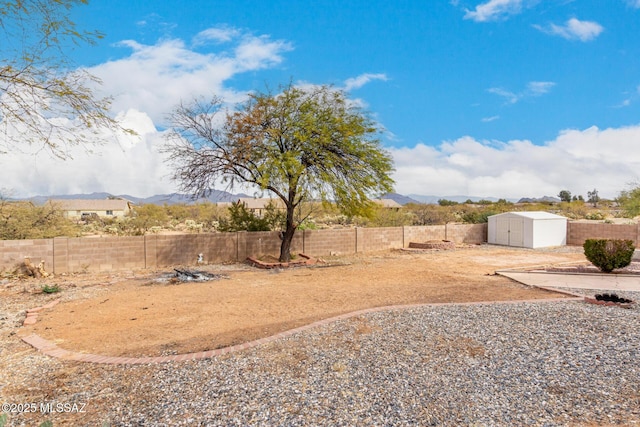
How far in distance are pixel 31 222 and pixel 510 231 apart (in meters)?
24.0

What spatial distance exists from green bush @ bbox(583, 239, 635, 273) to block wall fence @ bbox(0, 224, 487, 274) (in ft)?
33.3

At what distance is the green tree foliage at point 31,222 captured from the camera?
1426cm

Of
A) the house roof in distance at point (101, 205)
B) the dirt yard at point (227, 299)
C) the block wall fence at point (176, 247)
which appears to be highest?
the house roof in distance at point (101, 205)

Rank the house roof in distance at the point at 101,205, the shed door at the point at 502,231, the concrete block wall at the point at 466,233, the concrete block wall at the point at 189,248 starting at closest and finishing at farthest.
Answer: the concrete block wall at the point at 189,248
the shed door at the point at 502,231
the concrete block wall at the point at 466,233
the house roof in distance at the point at 101,205

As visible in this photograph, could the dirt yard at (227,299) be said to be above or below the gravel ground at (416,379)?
below

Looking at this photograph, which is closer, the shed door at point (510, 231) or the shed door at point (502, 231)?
the shed door at point (510, 231)

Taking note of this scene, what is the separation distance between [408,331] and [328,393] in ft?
7.56

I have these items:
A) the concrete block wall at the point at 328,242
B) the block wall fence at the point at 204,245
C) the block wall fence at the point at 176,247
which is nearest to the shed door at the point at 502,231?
the block wall fence at the point at 204,245

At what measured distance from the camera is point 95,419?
3.70 m

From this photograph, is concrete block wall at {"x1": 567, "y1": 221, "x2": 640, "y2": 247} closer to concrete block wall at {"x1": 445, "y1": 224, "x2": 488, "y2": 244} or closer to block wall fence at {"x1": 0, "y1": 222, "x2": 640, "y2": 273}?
block wall fence at {"x1": 0, "y1": 222, "x2": 640, "y2": 273}

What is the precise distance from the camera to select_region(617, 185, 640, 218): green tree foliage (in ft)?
106

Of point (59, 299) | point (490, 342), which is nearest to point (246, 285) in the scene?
point (59, 299)

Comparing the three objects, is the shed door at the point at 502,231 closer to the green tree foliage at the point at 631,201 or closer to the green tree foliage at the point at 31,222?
the green tree foliage at the point at 631,201

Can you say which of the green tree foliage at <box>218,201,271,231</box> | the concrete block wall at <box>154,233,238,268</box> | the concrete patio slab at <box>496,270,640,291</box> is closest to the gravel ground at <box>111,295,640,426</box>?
the concrete patio slab at <box>496,270,640,291</box>
